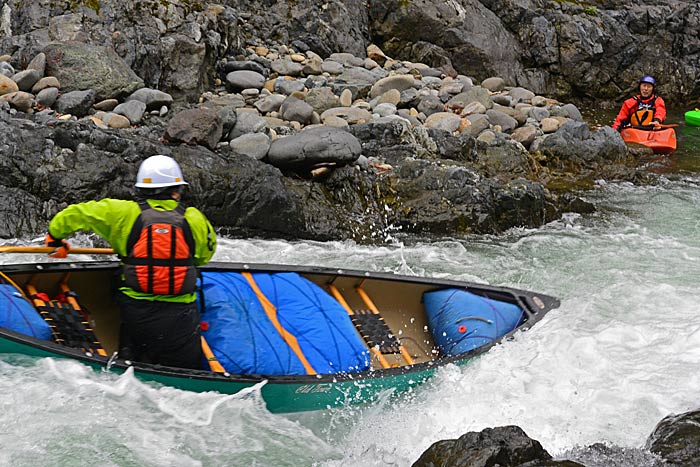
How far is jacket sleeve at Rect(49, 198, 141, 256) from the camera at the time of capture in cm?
450

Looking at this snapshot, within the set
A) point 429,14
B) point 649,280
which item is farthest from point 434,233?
point 429,14

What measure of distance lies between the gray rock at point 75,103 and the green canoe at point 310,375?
4.74m

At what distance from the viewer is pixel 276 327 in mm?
5297

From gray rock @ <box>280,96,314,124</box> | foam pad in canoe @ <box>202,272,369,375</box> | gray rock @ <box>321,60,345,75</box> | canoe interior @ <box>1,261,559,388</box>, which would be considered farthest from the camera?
gray rock @ <box>321,60,345,75</box>

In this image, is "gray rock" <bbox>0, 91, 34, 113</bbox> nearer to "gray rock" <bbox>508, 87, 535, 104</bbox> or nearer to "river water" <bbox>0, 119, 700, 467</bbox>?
"river water" <bbox>0, 119, 700, 467</bbox>

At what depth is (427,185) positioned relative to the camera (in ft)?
30.8

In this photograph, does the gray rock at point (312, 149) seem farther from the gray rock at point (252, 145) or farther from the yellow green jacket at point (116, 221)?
the yellow green jacket at point (116, 221)

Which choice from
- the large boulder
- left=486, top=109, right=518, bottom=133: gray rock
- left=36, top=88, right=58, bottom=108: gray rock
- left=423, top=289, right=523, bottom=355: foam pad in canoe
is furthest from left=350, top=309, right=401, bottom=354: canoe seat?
left=486, top=109, right=518, bottom=133: gray rock

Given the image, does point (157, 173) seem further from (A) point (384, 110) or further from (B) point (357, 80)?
(B) point (357, 80)

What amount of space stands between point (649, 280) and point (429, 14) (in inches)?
377

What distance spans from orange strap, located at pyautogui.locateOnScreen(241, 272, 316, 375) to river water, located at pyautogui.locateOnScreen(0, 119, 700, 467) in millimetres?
336

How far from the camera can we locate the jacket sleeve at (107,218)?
14.8ft

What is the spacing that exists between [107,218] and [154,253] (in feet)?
1.14

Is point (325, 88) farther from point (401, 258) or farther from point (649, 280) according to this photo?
point (649, 280)
